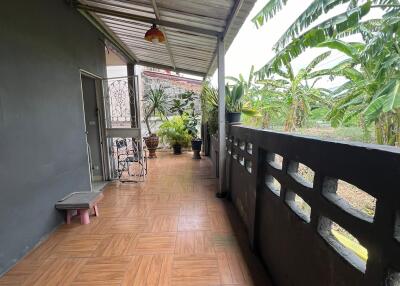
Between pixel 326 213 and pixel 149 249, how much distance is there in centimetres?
165

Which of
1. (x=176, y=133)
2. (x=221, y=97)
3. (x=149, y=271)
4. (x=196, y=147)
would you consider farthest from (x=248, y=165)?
(x=176, y=133)

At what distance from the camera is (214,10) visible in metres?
2.37

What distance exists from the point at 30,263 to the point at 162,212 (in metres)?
1.35

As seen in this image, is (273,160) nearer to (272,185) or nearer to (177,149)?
(272,185)

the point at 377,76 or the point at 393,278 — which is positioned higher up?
the point at 377,76

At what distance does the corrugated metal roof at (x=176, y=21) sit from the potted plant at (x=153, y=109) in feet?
7.37

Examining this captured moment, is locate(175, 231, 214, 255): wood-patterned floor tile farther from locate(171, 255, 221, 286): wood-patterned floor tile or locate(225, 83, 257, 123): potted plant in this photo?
locate(225, 83, 257, 123): potted plant

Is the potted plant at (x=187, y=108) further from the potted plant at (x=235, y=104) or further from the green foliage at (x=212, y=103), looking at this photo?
the potted plant at (x=235, y=104)

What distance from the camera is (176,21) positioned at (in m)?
2.88

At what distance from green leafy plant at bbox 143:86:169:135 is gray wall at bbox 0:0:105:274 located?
3.77 metres

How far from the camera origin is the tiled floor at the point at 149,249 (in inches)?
68.2

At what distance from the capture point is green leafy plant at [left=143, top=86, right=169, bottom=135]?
6969mm

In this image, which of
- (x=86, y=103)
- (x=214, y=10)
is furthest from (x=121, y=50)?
(x=214, y=10)

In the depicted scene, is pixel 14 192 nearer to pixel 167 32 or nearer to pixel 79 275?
pixel 79 275
